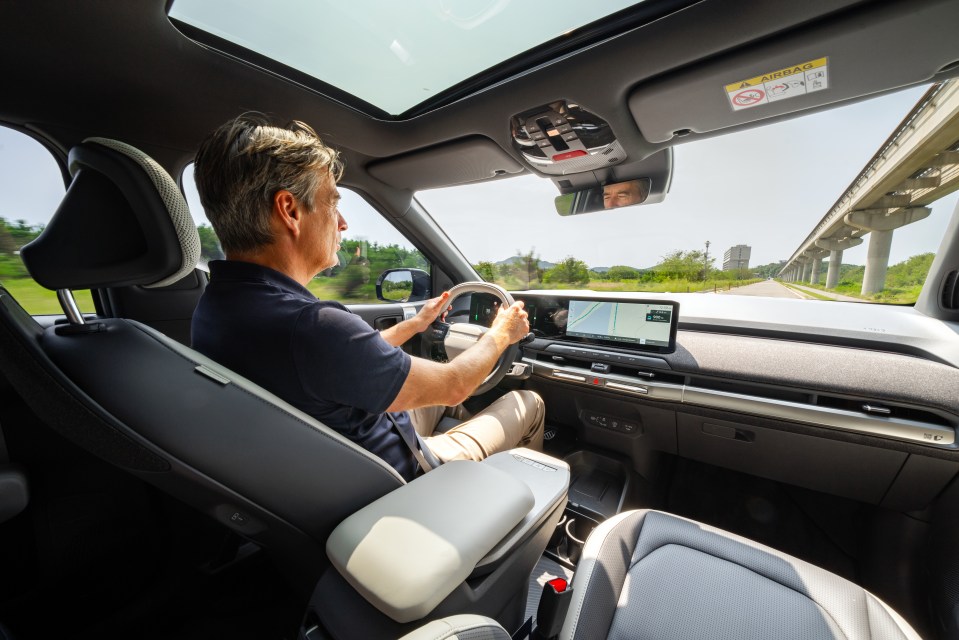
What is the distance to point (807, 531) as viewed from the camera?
6.66 ft

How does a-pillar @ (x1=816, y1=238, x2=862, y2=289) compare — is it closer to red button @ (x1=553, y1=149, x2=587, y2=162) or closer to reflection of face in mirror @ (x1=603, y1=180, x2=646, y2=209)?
reflection of face in mirror @ (x1=603, y1=180, x2=646, y2=209)

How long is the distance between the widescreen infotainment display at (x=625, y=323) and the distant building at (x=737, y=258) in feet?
1.93

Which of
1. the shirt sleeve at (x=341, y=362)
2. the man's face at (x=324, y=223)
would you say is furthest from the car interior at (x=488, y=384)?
the man's face at (x=324, y=223)

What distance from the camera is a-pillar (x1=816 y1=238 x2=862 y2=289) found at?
1807mm

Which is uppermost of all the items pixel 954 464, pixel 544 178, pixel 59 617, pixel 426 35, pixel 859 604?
pixel 426 35

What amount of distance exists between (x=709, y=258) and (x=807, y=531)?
1574mm

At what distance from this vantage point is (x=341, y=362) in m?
0.96

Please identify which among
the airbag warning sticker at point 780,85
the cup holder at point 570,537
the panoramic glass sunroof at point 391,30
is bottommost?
the cup holder at point 570,537

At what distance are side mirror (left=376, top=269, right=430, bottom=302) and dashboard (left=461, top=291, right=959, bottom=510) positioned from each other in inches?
41.9

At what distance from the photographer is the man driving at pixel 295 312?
97cm

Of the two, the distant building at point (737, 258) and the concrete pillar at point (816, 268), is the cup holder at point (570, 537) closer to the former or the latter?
the distant building at point (737, 258)

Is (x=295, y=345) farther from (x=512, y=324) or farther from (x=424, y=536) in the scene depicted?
(x=512, y=324)

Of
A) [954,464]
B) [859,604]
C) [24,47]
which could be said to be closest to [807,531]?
[954,464]

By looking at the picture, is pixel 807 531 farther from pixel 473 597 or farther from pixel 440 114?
pixel 440 114
